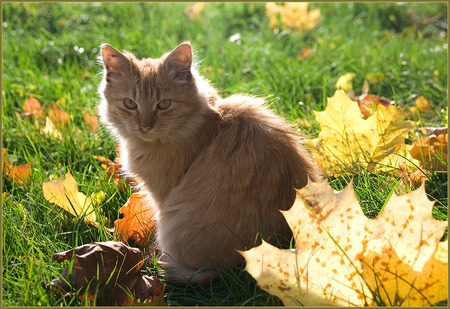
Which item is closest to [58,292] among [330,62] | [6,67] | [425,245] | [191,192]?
[191,192]

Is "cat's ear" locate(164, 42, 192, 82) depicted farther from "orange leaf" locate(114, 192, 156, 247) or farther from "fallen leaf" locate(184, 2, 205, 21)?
"fallen leaf" locate(184, 2, 205, 21)

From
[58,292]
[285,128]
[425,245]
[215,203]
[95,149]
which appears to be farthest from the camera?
[95,149]

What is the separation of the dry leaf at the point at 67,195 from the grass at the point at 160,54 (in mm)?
48

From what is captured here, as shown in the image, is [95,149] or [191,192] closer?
[191,192]

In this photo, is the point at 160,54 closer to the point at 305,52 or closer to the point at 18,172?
the point at 305,52

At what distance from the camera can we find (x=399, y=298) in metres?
1.67

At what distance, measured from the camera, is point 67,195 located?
2.39m

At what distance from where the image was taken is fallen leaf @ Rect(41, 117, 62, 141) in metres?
3.15

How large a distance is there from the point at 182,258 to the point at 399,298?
2.95ft

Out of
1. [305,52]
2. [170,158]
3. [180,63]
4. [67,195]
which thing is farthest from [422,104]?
[67,195]

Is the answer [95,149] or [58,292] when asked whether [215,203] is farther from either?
[95,149]

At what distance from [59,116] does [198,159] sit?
4.77 ft

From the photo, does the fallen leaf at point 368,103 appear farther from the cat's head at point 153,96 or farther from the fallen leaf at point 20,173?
the fallen leaf at point 20,173

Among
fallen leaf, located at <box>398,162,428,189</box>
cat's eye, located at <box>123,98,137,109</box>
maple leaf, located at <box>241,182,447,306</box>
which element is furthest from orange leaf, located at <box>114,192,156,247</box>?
fallen leaf, located at <box>398,162,428,189</box>
